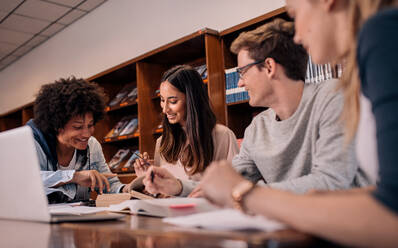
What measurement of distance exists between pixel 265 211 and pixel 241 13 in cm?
280

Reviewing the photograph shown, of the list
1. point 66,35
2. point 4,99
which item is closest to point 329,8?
point 66,35

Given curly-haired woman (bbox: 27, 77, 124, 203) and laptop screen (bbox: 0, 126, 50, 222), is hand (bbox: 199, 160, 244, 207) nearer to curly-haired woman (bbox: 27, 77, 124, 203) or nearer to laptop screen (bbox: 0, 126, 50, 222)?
laptop screen (bbox: 0, 126, 50, 222)

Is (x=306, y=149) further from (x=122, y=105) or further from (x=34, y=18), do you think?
(x=34, y=18)

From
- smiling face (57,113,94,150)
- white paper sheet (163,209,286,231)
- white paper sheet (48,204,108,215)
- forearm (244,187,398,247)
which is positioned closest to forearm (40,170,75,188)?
smiling face (57,113,94,150)

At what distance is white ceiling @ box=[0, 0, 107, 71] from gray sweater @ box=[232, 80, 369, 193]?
3790 millimetres

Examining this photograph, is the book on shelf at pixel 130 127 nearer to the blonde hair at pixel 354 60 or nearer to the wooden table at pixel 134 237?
the wooden table at pixel 134 237

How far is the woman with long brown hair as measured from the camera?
215cm

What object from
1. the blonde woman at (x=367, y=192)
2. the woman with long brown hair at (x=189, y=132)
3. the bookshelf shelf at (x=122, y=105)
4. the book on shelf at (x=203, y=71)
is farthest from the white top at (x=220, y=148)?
the bookshelf shelf at (x=122, y=105)

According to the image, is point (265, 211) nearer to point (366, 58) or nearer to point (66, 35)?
point (366, 58)

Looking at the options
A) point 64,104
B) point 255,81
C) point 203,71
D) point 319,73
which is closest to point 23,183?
point 255,81

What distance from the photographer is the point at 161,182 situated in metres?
1.40

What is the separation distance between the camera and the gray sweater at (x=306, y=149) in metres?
1.03

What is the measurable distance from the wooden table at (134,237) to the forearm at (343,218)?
3cm

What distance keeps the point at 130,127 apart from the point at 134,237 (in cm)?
324
